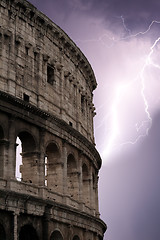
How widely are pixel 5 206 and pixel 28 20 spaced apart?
1124cm

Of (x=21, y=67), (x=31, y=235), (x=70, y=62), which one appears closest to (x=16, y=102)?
(x=21, y=67)

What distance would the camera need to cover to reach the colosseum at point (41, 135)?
23.0 m

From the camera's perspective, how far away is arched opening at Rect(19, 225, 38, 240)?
77.6 feet

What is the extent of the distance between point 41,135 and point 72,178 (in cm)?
518

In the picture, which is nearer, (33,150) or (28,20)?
(33,150)

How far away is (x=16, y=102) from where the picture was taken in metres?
23.8

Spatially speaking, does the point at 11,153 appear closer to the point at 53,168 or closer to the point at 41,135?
the point at 41,135

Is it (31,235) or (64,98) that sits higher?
(64,98)

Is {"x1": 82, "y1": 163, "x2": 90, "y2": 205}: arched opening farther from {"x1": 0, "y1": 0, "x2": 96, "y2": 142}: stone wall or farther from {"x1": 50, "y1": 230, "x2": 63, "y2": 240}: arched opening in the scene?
{"x1": 50, "y1": 230, "x2": 63, "y2": 240}: arched opening

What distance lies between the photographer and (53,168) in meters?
27.4

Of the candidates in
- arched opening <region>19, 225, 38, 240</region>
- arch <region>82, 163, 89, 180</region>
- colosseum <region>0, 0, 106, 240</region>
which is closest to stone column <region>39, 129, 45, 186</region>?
colosseum <region>0, 0, 106, 240</region>

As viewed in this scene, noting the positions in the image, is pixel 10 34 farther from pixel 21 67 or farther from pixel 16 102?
pixel 16 102

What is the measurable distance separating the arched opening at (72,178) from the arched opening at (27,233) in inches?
227

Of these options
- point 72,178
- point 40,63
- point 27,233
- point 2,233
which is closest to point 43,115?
point 40,63
